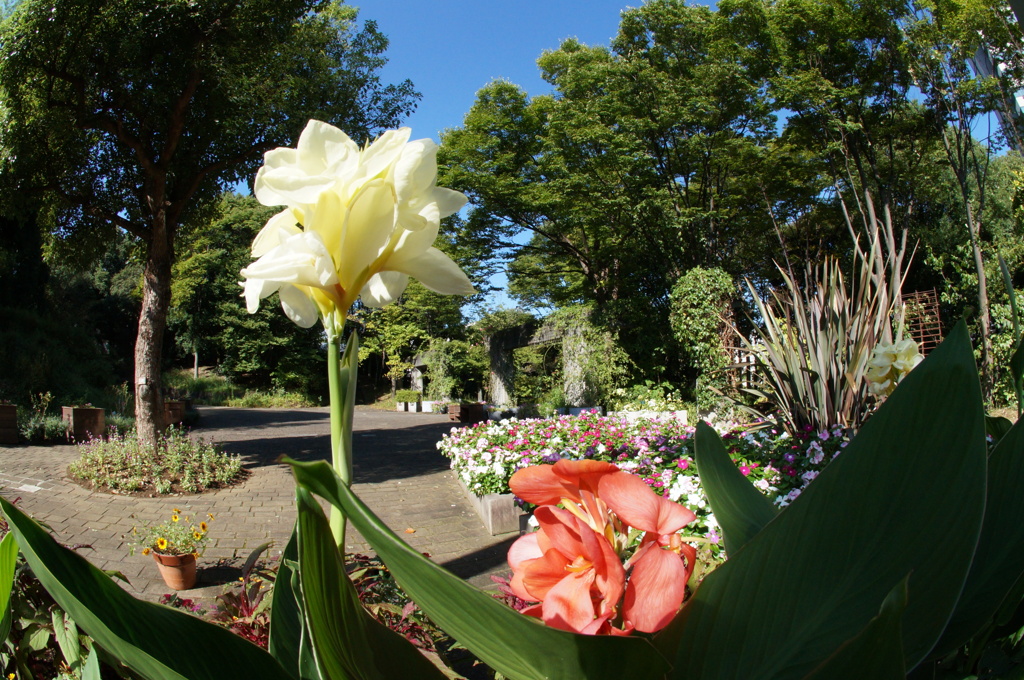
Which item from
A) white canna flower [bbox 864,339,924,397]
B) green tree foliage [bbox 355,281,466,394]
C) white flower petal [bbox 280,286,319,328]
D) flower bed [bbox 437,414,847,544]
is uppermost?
green tree foliage [bbox 355,281,466,394]

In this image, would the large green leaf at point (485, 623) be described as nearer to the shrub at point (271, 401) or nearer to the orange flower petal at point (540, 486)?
the orange flower petal at point (540, 486)

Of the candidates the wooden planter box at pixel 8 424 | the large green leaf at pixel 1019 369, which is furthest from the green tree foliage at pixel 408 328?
the large green leaf at pixel 1019 369

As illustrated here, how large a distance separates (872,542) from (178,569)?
420 centimetres

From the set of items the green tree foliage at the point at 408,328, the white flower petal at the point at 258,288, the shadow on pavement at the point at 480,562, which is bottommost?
the shadow on pavement at the point at 480,562

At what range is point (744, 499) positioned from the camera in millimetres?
504

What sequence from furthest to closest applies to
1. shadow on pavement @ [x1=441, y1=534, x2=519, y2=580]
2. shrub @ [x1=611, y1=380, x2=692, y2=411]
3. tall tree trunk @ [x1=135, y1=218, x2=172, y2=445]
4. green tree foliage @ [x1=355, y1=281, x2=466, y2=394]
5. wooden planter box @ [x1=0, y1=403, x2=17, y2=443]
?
green tree foliage @ [x1=355, y1=281, x2=466, y2=394], shrub @ [x1=611, y1=380, x2=692, y2=411], wooden planter box @ [x1=0, y1=403, x2=17, y2=443], tall tree trunk @ [x1=135, y1=218, x2=172, y2=445], shadow on pavement @ [x1=441, y1=534, x2=519, y2=580]

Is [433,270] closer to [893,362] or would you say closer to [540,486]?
[540,486]

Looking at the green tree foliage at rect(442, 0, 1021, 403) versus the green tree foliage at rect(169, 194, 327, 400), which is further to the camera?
the green tree foliage at rect(169, 194, 327, 400)

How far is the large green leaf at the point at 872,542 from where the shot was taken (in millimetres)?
275

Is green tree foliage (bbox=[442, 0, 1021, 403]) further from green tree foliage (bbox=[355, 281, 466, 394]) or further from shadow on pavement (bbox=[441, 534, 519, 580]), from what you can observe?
shadow on pavement (bbox=[441, 534, 519, 580])

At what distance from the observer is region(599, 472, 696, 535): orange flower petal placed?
1.21 ft

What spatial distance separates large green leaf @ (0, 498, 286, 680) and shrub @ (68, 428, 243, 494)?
22.9 ft

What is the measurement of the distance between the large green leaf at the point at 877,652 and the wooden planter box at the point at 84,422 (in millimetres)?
11494

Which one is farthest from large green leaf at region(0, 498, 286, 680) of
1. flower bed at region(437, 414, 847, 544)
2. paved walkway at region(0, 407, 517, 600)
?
paved walkway at region(0, 407, 517, 600)
